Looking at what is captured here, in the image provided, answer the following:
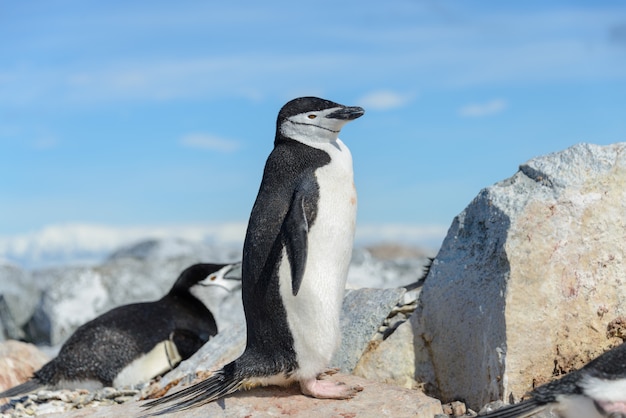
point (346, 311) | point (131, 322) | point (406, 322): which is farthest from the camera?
point (131, 322)

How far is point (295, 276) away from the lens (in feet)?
14.8

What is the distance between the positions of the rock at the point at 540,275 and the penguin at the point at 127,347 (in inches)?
119

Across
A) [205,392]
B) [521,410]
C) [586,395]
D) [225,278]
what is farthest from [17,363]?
[586,395]

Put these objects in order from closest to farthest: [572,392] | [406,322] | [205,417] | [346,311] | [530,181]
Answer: [572,392] < [205,417] < [530,181] < [406,322] < [346,311]

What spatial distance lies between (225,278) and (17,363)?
2.05 metres

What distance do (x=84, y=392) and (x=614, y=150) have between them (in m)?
4.44

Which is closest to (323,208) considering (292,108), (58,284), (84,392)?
(292,108)

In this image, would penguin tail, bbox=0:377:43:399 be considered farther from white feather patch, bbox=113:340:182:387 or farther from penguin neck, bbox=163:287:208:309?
penguin neck, bbox=163:287:208:309

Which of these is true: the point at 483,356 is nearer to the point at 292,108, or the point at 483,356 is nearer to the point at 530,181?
the point at 530,181

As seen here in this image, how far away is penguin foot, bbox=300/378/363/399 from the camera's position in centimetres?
470

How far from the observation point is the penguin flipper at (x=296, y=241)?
14.8ft

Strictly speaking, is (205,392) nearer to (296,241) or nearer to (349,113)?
(296,241)

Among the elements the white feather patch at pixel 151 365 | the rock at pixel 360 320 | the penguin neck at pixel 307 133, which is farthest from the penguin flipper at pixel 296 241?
the white feather patch at pixel 151 365

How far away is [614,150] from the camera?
4.98 meters
